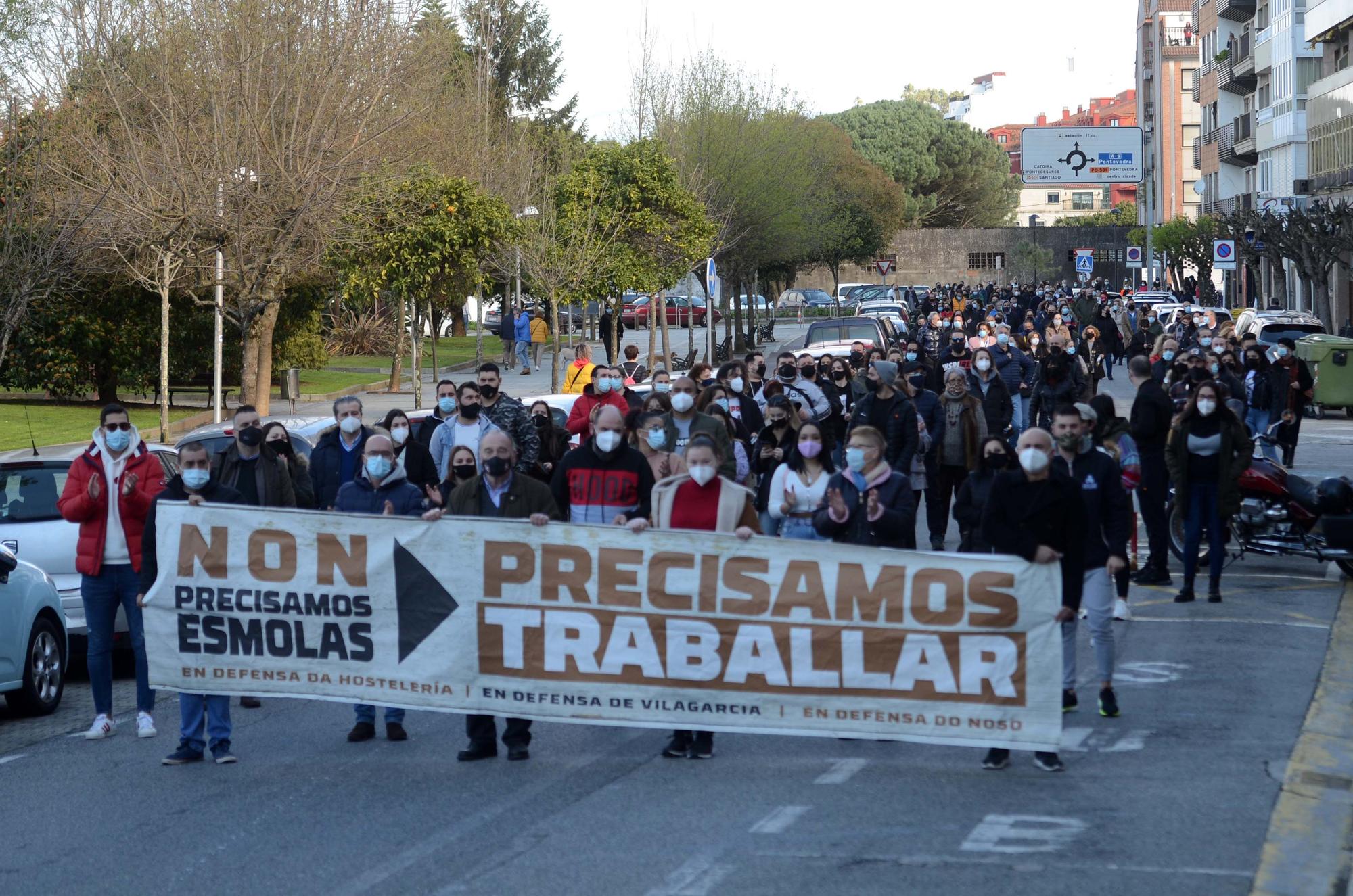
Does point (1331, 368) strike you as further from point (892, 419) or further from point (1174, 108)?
point (1174, 108)

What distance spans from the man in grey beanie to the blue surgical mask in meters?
6.46

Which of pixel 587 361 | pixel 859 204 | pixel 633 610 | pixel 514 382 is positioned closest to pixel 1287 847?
pixel 633 610

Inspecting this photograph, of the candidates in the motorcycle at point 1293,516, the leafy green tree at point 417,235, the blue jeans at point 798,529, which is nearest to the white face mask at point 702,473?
the blue jeans at point 798,529

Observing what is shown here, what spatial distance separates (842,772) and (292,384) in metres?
27.3

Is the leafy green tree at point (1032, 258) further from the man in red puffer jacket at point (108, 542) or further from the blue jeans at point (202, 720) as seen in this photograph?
the blue jeans at point (202, 720)

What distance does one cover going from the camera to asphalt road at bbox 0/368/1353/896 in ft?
21.9

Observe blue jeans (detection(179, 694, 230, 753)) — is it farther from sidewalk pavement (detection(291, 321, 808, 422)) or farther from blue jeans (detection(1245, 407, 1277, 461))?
blue jeans (detection(1245, 407, 1277, 461))

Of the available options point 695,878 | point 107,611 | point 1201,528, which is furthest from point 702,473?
point 1201,528

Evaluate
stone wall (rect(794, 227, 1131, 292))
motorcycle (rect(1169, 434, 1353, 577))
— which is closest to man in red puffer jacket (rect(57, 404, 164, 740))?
motorcycle (rect(1169, 434, 1353, 577))

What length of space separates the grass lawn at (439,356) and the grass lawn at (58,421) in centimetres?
759

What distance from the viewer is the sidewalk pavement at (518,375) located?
111 ft

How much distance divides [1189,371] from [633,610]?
793 cm

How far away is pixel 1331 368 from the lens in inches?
1195

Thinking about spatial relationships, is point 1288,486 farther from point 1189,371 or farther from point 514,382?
point 514,382
